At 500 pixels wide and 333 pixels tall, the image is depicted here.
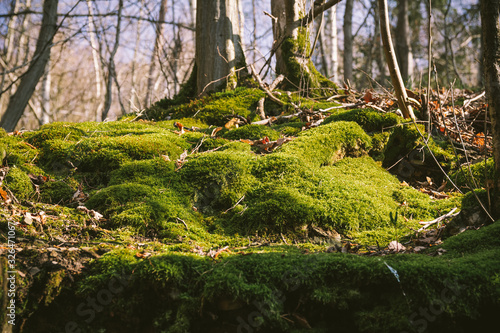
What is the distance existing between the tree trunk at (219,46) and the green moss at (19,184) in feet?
13.1

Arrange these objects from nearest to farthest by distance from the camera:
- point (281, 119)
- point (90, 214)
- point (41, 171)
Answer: point (90, 214), point (41, 171), point (281, 119)

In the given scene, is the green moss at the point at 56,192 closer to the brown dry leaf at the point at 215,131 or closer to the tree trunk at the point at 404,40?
the brown dry leaf at the point at 215,131

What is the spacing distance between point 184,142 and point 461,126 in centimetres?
406

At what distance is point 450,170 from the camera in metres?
4.50

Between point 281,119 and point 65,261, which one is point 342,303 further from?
point 281,119

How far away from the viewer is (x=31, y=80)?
7.68m

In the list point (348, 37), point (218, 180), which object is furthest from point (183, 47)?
point (218, 180)

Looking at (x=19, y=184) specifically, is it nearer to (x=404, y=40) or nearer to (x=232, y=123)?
(x=232, y=123)

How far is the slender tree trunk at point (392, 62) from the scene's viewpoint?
4590 millimetres

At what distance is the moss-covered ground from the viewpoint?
188cm

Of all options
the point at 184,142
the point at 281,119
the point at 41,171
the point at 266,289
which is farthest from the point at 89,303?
the point at 281,119

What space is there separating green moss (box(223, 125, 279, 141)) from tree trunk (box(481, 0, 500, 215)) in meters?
2.62

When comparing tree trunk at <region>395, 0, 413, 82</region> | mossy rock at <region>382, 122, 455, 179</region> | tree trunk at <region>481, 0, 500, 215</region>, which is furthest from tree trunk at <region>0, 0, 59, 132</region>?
tree trunk at <region>395, 0, 413, 82</region>

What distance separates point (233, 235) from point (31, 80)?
7.01 m
